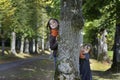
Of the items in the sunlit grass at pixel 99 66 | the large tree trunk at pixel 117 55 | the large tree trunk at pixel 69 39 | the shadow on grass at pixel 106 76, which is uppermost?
the large tree trunk at pixel 69 39

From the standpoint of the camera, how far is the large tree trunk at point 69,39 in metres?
8.98

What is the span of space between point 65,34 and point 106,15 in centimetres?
1357

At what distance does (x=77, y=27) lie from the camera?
29.6ft

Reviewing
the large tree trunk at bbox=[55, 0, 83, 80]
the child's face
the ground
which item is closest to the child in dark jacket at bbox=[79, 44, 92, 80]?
the large tree trunk at bbox=[55, 0, 83, 80]

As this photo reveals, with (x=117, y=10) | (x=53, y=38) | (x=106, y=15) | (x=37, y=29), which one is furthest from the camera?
(x=37, y=29)

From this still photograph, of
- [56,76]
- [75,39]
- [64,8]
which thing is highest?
[64,8]

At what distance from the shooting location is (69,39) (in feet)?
29.4

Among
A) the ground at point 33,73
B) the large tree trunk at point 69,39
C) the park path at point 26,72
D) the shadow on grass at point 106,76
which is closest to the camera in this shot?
the large tree trunk at point 69,39

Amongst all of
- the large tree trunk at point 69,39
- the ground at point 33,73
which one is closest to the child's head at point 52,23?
the large tree trunk at point 69,39

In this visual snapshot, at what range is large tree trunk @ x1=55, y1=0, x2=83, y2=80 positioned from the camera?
8.98 metres

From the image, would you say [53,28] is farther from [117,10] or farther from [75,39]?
[117,10]

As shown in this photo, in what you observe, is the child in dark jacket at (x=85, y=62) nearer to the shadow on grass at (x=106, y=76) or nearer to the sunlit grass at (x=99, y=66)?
the shadow on grass at (x=106, y=76)

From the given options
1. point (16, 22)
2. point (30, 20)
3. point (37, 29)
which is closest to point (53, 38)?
point (16, 22)

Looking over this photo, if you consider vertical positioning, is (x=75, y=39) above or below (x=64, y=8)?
below
